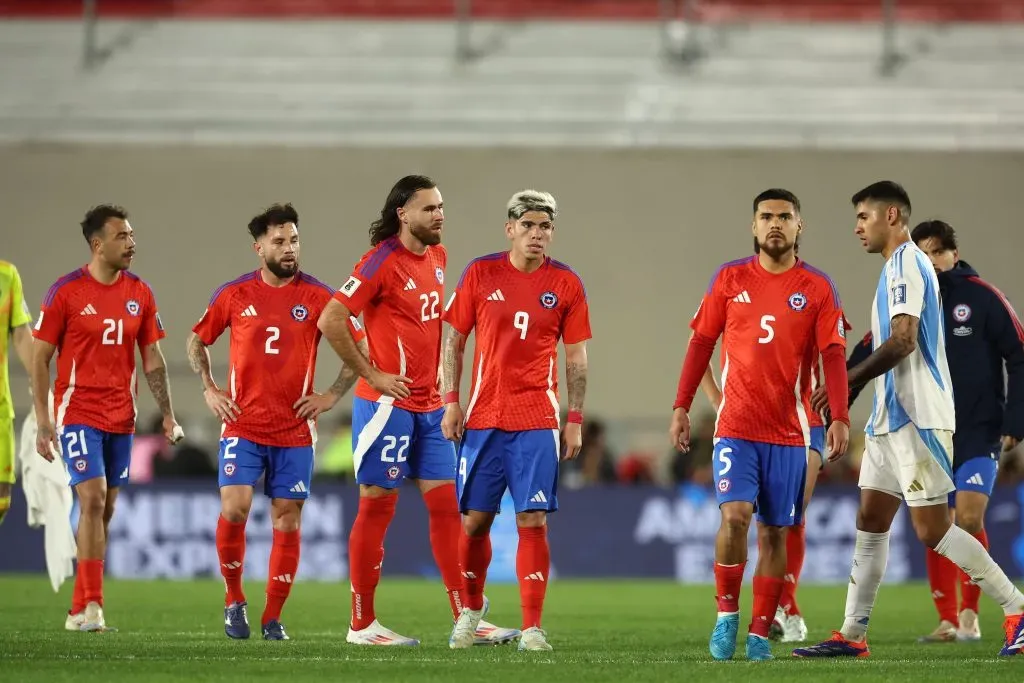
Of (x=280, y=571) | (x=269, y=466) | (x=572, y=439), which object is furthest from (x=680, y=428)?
(x=269, y=466)

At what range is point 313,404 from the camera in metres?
9.42

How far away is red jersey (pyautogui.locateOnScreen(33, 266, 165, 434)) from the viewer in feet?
32.2

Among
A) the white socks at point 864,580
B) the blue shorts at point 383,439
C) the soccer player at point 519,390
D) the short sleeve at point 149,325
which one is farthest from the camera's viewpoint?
the short sleeve at point 149,325

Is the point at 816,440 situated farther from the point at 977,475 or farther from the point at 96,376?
the point at 96,376

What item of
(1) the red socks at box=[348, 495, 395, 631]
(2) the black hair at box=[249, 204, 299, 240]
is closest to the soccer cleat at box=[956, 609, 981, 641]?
(1) the red socks at box=[348, 495, 395, 631]

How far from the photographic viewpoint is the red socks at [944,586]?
9.73 meters

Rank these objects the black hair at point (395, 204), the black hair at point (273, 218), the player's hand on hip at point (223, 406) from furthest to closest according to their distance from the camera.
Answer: the black hair at point (273, 218)
the player's hand on hip at point (223, 406)
the black hair at point (395, 204)

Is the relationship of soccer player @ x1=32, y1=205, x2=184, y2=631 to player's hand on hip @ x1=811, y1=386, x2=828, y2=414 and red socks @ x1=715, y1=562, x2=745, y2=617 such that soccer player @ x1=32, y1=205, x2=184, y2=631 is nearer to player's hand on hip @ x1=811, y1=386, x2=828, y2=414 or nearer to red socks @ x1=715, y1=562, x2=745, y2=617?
red socks @ x1=715, y1=562, x2=745, y2=617

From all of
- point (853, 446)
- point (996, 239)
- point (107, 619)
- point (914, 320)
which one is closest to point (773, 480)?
point (914, 320)

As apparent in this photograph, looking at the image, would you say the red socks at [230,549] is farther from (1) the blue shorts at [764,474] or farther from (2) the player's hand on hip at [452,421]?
(1) the blue shorts at [764,474]

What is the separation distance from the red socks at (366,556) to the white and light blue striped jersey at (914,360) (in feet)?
8.90

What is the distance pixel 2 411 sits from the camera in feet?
30.7

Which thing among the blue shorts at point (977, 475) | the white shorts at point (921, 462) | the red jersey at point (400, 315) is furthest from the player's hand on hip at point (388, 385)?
the blue shorts at point (977, 475)

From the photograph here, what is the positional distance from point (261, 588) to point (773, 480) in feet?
25.2
